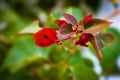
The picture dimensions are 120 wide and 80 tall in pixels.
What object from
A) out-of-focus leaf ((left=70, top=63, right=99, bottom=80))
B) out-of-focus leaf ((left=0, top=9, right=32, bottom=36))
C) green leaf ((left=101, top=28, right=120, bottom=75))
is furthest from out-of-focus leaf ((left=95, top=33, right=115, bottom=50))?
out-of-focus leaf ((left=0, top=9, right=32, bottom=36))

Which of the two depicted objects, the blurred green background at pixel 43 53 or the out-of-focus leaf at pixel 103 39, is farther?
the blurred green background at pixel 43 53

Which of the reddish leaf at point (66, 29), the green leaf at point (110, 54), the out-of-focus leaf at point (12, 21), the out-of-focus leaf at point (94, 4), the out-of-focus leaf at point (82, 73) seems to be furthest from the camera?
the out-of-focus leaf at point (94, 4)

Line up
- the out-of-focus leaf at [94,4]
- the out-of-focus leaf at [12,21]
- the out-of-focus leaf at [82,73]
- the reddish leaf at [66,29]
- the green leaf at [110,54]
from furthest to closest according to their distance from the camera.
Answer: the out-of-focus leaf at [94,4] < the out-of-focus leaf at [12,21] < the green leaf at [110,54] < the out-of-focus leaf at [82,73] < the reddish leaf at [66,29]

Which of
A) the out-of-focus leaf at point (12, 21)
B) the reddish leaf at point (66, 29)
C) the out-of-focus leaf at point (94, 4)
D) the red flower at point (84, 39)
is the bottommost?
the red flower at point (84, 39)

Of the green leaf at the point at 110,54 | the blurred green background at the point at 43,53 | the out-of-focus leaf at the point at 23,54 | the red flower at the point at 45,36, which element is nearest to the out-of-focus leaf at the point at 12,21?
the blurred green background at the point at 43,53

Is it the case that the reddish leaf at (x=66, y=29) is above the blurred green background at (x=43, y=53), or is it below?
below

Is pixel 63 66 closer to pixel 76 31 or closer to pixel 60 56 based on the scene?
pixel 60 56

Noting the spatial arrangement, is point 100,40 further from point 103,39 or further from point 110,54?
point 110,54

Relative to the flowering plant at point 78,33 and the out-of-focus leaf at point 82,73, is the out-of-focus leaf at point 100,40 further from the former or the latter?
the out-of-focus leaf at point 82,73

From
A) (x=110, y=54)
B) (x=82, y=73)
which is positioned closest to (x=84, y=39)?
(x=82, y=73)

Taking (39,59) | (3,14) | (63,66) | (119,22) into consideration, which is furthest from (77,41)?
(3,14)
